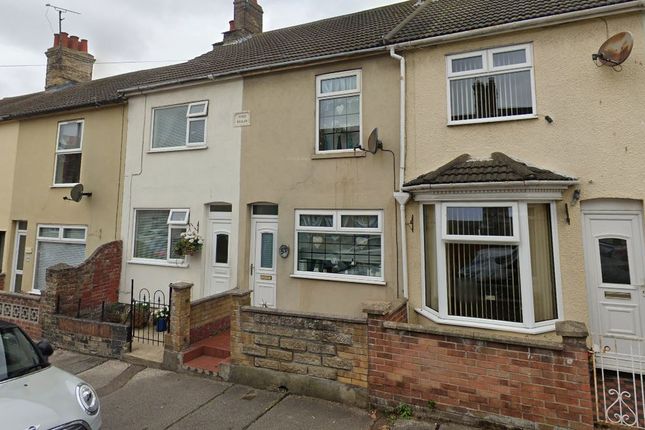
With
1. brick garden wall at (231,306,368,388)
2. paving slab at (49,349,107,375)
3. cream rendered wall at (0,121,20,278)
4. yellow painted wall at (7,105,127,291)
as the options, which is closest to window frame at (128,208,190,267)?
yellow painted wall at (7,105,127,291)

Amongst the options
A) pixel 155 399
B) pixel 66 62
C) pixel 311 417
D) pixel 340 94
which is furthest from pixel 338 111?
pixel 66 62

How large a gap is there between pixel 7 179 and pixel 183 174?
6.95 meters

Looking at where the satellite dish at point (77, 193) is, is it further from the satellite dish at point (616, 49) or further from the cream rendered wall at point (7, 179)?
the satellite dish at point (616, 49)

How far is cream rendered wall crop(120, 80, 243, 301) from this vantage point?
794cm

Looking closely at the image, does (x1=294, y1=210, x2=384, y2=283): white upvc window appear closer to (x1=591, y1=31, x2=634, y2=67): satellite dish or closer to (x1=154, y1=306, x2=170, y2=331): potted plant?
(x1=154, y1=306, x2=170, y2=331): potted plant

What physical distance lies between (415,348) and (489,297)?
79.9 inches

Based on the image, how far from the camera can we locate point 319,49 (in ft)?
25.0

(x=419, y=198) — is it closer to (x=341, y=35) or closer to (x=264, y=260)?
(x=264, y=260)

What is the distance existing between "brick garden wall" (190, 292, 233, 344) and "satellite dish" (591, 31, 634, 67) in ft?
22.5

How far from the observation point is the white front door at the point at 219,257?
779 centimetres

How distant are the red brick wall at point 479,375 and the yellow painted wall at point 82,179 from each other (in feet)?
25.1

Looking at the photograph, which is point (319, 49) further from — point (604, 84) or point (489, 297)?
point (489, 297)

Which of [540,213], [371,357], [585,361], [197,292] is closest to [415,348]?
[371,357]

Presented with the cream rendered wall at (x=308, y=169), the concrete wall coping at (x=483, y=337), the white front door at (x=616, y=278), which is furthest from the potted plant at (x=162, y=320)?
the white front door at (x=616, y=278)
